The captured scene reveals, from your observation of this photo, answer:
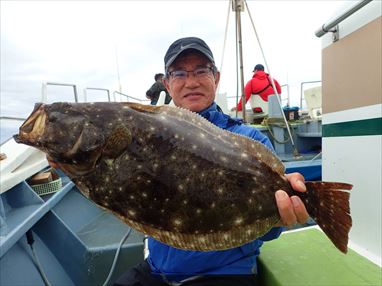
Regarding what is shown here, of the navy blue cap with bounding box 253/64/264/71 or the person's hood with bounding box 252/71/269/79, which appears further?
the person's hood with bounding box 252/71/269/79

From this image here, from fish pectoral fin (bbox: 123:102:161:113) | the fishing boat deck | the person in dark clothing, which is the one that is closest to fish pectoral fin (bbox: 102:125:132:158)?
fish pectoral fin (bbox: 123:102:161:113)

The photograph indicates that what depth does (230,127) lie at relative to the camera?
247 cm

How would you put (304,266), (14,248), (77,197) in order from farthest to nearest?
(77,197)
(14,248)
(304,266)

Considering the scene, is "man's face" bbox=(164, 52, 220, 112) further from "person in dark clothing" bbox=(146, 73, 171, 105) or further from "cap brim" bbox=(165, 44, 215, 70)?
"person in dark clothing" bbox=(146, 73, 171, 105)

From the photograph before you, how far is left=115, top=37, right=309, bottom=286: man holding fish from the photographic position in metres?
2.08

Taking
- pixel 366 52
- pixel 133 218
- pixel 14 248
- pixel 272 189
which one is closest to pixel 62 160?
pixel 133 218

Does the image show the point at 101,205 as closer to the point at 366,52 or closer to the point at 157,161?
the point at 157,161

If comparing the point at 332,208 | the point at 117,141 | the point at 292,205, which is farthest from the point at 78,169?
the point at 332,208

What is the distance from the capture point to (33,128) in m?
1.45

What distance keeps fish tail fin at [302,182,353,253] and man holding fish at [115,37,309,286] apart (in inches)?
19.9

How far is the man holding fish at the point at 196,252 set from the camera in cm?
208

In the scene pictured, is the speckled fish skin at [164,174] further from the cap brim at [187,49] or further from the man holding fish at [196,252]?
the cap brim at [187,49]

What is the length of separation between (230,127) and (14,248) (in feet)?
8.10

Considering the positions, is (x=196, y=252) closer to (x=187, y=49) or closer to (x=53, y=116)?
(x=53, y=116)
